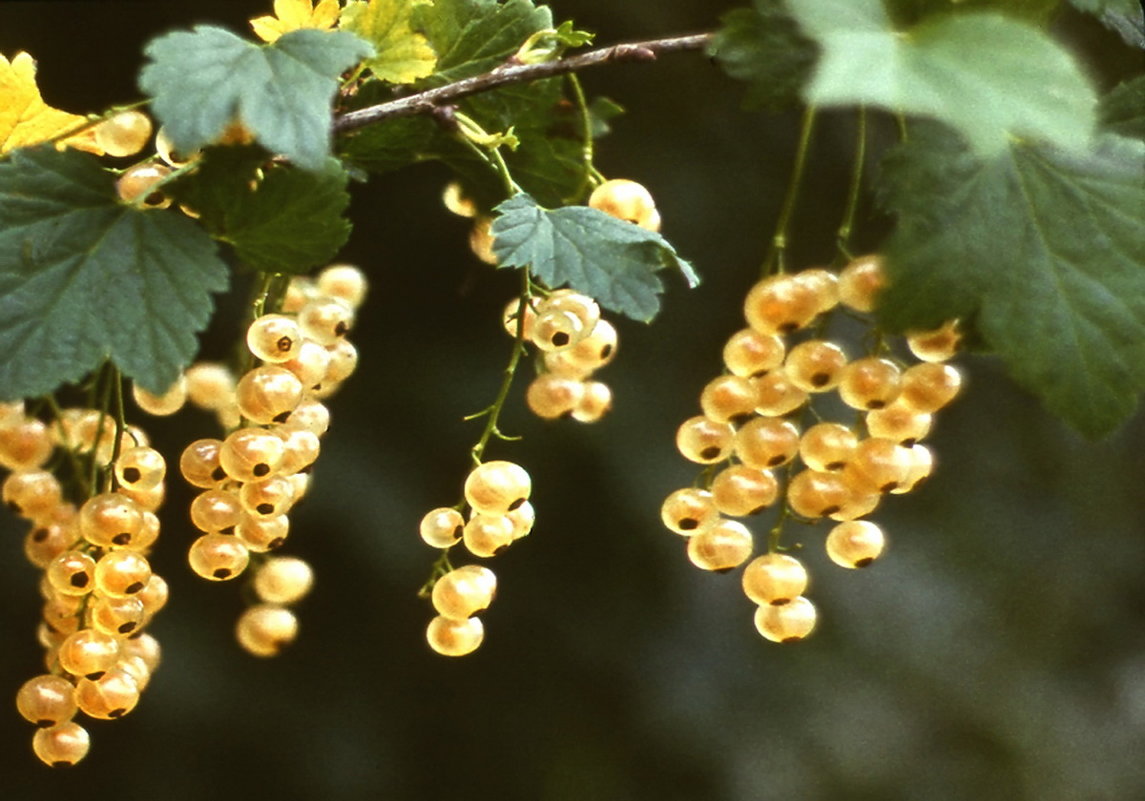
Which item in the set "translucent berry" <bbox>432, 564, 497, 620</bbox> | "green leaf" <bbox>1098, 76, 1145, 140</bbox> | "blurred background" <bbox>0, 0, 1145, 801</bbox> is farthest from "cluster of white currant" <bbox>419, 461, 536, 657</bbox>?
"blurred background" <bbox>0, 0, 1145, 801</bbox>

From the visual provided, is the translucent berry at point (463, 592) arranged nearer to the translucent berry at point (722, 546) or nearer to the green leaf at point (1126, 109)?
the translucent berry at point (722, 546)

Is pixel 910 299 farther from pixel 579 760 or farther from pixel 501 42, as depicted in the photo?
pixel 579 760

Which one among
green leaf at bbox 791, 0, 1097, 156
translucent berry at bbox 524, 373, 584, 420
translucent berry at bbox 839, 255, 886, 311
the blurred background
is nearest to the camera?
green leaf at bbox 791, 0, 1097, 156

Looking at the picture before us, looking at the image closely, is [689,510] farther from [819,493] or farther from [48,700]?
[48,700]

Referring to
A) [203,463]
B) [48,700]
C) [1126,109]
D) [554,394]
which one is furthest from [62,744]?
[1126,109]

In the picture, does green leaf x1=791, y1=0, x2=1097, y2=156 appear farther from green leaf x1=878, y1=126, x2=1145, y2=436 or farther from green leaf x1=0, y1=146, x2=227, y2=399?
green leaf x1=0, y1=146, x2=227, y2=399

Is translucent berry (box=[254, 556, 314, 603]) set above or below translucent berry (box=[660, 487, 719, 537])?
below
